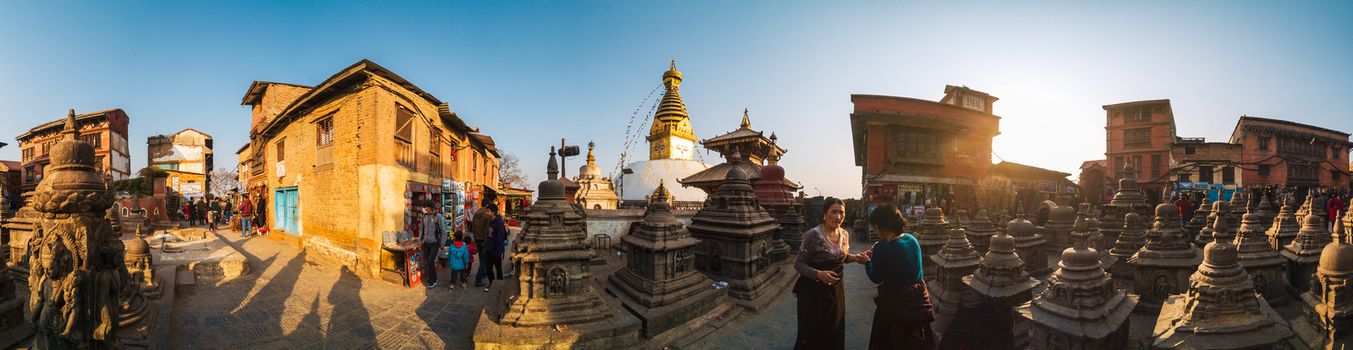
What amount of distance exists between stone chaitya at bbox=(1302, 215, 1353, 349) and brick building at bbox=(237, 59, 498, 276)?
1204 centimetres

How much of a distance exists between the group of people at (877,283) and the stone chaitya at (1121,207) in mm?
8142

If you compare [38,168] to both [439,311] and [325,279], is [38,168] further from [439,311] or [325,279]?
[439,311]

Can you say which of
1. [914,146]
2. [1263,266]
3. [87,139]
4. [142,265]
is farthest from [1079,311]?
[87,139]

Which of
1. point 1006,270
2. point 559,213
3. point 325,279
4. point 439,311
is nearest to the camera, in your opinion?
point 1006,270

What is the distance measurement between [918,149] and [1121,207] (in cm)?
1132

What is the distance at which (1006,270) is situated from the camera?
4152mm

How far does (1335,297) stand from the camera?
3.16 meters

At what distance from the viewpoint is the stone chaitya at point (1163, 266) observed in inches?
196

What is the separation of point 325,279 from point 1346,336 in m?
13.1

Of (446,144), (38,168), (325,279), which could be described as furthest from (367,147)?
(38,168)

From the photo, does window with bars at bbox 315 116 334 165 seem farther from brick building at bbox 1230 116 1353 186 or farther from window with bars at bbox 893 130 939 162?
brick building at bbox 1230 116 1353 186

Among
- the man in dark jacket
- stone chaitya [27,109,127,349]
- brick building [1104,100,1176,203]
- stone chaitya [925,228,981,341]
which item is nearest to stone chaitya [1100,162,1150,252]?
stone chaitya [925,228,981,341]

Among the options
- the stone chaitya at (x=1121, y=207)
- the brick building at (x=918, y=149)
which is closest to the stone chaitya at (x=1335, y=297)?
the stone chaitya at (x=1121, y=207)

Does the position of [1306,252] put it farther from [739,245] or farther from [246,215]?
[246,215]
